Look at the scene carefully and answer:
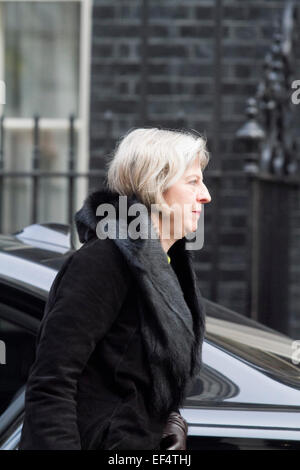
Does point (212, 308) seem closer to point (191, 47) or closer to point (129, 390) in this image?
point (129, 390)

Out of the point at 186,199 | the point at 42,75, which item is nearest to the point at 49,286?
the point at 186,199

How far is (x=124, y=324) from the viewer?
6.82ft

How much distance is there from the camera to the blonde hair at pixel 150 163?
214 centimetres

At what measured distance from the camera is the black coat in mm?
1984

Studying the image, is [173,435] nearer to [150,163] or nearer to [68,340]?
[68,340]

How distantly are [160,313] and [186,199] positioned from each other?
30cm

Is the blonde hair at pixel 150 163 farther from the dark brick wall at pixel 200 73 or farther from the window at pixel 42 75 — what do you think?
the window at pixel 42 75

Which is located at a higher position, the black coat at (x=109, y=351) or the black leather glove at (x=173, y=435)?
the black coat at (x=109, y=351)

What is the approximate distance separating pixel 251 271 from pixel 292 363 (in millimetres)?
2462

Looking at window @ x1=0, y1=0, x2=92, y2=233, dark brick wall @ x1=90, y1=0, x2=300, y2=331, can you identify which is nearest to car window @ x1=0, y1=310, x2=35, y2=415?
dark brick wall @ x1=90, y1=0, x2=300, y2=331

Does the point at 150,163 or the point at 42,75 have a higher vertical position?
the point at 42,75

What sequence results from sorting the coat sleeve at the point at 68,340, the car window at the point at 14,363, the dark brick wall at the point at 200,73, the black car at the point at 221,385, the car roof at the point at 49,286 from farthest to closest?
the dark brick wall at the point at 200,73 < the car window at the point at 14,363 < the car roof at the point at 49,286 < the black car at the point at 221,385 < the coat sleeve at the point at 68,340

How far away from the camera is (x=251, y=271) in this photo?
16.7 ft

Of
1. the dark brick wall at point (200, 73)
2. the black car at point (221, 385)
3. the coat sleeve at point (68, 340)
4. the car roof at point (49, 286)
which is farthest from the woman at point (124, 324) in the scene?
the dark brick wall at point (200, 73)
